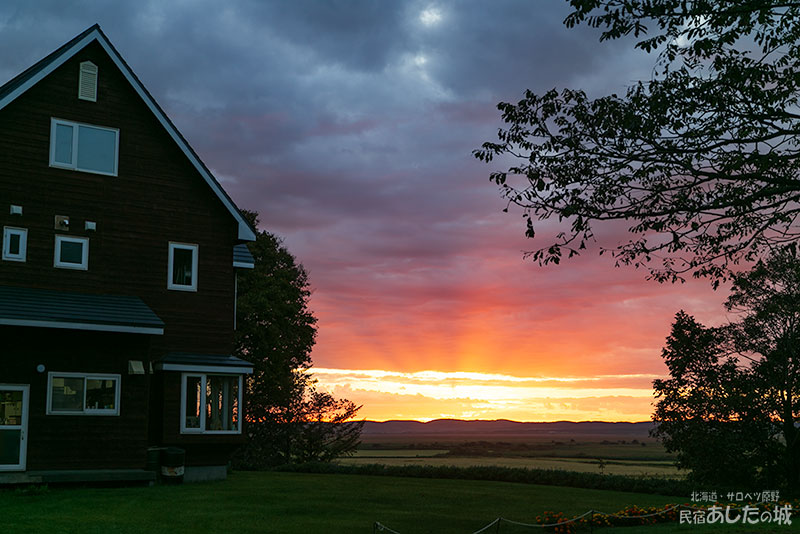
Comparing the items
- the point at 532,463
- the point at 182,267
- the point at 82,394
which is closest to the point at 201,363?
the point at 182,267

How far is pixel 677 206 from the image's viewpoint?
15.3 metres

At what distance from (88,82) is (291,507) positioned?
1564 centimetres

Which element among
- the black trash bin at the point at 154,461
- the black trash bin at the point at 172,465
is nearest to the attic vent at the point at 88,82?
the black trash bin at the point at 154,461

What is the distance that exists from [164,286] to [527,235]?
54.4 feet

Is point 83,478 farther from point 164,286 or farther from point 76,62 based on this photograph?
point 76,62

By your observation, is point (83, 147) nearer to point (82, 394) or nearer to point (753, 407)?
point (82, 394)

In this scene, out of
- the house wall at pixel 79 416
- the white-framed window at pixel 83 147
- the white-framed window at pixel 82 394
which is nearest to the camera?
the house wall at pixel 79 416

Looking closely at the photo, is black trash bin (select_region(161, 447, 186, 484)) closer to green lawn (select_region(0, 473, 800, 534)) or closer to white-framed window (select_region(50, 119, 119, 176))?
green lawn (select_region(0, 473, 800, 534))

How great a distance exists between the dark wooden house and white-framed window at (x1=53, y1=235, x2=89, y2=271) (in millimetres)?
36

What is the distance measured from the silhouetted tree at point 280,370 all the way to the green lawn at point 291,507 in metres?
15.3

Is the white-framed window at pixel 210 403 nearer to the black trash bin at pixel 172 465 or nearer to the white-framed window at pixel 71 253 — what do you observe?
the black trash bin at pixel 172 465

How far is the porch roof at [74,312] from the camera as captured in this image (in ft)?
76.0

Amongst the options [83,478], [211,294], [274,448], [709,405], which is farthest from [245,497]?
[274,448]

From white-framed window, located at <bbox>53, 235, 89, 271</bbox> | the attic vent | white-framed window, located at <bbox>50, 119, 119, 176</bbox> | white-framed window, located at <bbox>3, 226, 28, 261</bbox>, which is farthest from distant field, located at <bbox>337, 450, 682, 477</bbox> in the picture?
the attic vent
